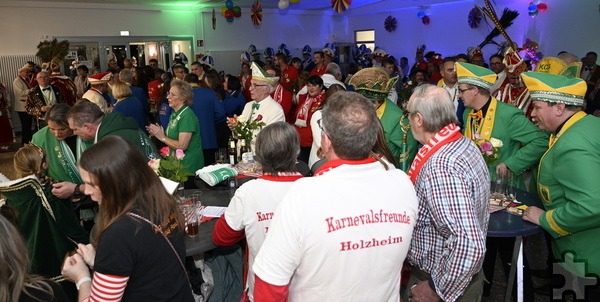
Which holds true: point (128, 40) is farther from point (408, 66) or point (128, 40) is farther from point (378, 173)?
point (378, 173)

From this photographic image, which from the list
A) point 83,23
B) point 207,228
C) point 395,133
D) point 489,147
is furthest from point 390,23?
point 207,228

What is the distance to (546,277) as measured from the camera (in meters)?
3.79

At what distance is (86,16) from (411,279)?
1280 centimetres

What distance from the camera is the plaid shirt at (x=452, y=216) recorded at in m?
1.80

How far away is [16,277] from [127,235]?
1.18 feet

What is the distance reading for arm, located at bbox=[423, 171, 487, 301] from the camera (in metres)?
1.79

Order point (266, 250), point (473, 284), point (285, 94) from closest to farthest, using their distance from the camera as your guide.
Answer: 1. point (266, 250)
2. point (473, 284)
3. point (285, 94)

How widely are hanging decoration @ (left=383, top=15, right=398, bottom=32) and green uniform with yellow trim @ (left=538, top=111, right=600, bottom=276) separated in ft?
45.9

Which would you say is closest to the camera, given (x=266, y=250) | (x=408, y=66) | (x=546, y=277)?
(x=266, y=250)

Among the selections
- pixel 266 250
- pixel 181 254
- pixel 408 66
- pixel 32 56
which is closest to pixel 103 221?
pixel 181 254

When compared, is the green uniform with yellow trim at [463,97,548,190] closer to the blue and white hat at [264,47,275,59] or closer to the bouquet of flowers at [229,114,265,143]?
the bouquet of flowers at [229,114,265,143]

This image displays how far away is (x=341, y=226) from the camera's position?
4.85ft

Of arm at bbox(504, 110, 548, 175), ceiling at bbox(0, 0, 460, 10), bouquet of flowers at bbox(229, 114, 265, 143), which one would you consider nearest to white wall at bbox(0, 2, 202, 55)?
ceiling at bbox(0, 0, 460, 10)

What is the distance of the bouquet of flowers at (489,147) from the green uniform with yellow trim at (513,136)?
174 millimetres
